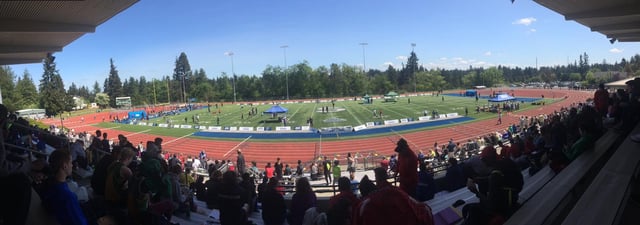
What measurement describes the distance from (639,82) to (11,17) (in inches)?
730

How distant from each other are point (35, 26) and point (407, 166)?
12316mm

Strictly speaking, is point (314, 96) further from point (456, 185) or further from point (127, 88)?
point (456, 185)

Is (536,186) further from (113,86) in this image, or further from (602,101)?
(113,86)

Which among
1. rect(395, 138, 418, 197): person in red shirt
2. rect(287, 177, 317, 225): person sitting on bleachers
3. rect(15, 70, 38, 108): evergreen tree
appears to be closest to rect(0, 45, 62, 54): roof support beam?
rect(287, 177, 317, 225): person sitting on bleachers

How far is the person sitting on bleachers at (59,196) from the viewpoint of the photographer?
3.31m

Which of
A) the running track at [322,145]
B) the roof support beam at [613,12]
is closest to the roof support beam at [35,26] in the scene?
the running track at [322,145]

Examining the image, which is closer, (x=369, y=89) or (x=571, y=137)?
(x=571, y=137)

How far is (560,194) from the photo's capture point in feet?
14.4

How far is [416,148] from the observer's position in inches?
1040

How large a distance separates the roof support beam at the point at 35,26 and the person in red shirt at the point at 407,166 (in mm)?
12053

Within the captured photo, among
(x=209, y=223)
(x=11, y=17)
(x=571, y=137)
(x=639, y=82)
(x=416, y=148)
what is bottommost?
(x=416, y=148)

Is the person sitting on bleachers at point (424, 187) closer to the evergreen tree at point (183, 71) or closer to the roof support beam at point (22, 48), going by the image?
the roof support beam at point (22, 48)

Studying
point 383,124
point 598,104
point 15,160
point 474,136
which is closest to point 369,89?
point 383,124

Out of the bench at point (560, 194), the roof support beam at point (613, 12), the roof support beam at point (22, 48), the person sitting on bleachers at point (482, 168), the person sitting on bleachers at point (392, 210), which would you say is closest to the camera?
the person sitting on bleachers at point (392, 210)
